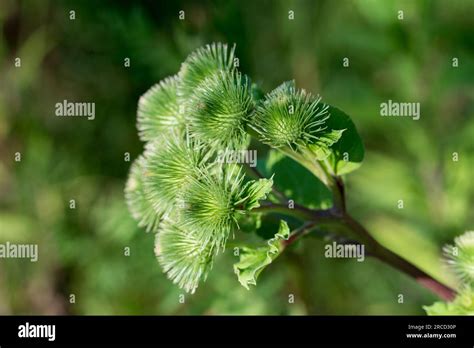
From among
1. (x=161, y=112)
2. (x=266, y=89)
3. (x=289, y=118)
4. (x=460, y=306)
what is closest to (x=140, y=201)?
(x=161, y=112)

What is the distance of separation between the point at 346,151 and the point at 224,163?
16cm

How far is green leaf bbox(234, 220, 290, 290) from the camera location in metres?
0.88

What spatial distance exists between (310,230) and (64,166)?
1230 mm

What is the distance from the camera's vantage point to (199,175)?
889mm

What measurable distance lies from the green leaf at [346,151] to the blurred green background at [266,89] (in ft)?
2.26

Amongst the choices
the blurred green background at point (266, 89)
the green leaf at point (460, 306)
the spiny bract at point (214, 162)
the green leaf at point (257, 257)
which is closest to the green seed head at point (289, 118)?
the spiny bract at point (214, 162)

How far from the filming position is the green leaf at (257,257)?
88 cm

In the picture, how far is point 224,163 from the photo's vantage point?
91 cm

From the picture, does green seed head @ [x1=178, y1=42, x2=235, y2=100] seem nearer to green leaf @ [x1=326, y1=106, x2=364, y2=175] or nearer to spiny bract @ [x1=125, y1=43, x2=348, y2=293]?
spiny bract @ [x1=125, y1=43, x2=348, y2=293]

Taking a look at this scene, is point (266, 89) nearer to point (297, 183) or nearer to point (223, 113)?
point (297, 183)
